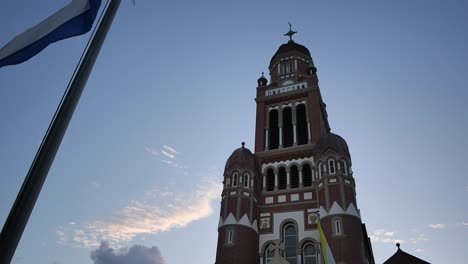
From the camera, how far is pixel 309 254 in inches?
1190

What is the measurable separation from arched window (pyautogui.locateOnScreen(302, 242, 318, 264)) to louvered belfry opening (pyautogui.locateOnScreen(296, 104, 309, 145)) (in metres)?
10.9

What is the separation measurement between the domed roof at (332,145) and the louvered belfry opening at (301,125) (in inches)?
117

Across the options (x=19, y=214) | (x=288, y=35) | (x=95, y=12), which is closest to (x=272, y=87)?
(x=288, y=35)

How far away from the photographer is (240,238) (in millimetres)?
30656

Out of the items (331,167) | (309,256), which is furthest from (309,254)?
(331,167)

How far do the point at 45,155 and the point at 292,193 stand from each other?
28.6 meters

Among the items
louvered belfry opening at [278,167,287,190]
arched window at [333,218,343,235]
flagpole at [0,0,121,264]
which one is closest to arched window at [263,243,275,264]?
arched window at [333,218,343,235]

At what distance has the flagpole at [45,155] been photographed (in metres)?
6.31

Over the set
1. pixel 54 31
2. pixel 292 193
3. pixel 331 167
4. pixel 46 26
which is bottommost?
pixel 54 31

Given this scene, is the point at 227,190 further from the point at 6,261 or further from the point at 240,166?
the point at 6,261

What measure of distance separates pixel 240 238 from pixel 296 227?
15.4 feet

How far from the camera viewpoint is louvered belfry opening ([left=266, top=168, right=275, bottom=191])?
3562 cm

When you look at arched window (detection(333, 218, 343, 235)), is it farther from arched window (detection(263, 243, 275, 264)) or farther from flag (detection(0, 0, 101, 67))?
flag (detection(0, 0, 101, 67))

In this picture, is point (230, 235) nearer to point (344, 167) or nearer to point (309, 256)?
point (309, 256)
